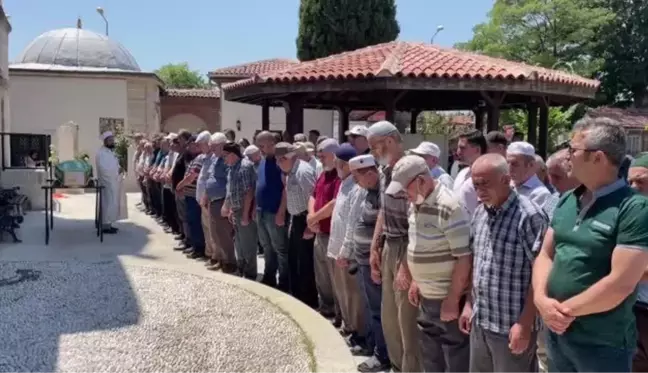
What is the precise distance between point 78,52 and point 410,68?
70.9 ft

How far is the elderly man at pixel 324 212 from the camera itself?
547 cm

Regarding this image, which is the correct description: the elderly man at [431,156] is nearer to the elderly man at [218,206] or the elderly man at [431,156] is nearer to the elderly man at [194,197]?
the elderly man at [218,206]

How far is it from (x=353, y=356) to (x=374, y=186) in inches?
53.6

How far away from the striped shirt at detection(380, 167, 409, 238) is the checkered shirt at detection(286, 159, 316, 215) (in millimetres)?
2068

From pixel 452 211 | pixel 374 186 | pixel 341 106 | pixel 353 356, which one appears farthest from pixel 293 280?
pixel 341 106

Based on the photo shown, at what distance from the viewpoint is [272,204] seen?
672 cm

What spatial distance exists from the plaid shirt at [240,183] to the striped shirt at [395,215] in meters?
Result: 3.24

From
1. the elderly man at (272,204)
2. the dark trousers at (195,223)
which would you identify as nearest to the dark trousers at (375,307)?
the elderly man at (272,204)

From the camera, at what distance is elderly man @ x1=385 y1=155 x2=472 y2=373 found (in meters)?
3.51

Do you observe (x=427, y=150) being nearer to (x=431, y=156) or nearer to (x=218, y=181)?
(x=431, y=156)

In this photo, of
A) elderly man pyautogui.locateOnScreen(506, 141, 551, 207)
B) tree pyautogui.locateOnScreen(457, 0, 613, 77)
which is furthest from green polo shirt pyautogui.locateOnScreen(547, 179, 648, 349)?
tree pyautogui.locateOnScreen(457, 0, 613, 77)

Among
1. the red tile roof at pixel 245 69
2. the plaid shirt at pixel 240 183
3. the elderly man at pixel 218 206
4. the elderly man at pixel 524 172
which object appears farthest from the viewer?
the red tile roof at pixel 245 69

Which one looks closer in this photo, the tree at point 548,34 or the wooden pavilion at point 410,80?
the wooden pavilion at point 410,80

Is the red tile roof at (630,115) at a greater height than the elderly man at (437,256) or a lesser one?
greater
